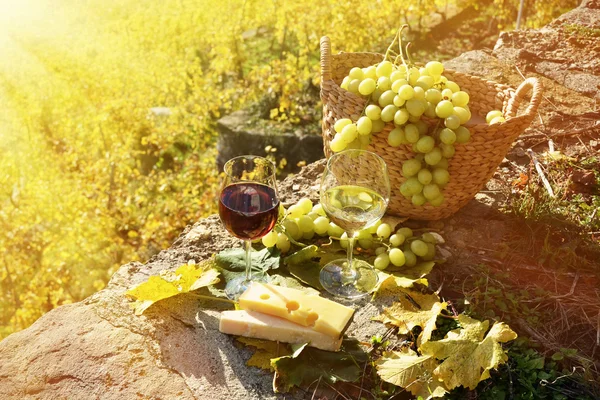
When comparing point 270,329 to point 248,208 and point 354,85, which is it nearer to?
point 248,208

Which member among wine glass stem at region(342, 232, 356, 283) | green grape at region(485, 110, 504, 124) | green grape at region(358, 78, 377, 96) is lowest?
wine glass stem at region(342, 232, 356, 283)

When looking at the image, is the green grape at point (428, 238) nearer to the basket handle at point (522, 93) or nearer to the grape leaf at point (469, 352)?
the grape leaf at point (469, 352)

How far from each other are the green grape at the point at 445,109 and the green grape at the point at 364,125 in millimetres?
256

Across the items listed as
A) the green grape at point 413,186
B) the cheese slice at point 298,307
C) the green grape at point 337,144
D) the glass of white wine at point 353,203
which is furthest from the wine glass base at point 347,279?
the green grape at point 337,144

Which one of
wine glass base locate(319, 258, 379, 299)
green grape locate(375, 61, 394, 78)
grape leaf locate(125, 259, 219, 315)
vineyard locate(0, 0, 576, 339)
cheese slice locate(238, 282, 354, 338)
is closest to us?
cheese slice locate(238, 282, 354, 338)

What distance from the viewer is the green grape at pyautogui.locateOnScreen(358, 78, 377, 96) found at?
2.16m

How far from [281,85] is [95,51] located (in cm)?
730

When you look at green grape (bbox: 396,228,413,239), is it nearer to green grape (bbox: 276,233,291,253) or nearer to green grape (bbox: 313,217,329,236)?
green grape (bbox: 313,217,329,236)

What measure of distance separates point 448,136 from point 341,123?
1.39ft

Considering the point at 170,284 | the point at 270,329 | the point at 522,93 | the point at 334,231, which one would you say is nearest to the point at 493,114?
the point at 522,93

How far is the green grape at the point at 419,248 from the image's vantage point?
6.98 feet

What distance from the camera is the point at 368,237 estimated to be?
225 cm

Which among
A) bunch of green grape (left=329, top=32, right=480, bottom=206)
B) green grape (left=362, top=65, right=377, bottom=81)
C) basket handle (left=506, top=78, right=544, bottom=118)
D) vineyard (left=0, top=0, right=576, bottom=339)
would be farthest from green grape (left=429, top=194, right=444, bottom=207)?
vineyard (left=0, top=0, right=576, bottom=339)

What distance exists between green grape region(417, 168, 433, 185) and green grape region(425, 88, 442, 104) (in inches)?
10.4
